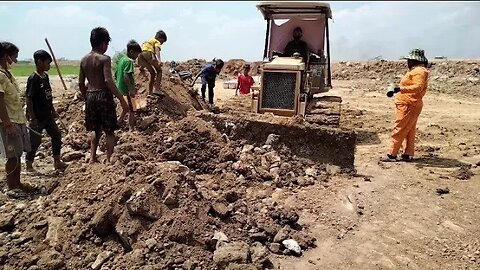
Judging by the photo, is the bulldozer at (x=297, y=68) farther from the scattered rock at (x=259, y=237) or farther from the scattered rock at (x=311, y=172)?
the scattered rock at (x=259, y=237)

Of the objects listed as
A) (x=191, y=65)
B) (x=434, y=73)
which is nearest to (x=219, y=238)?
(x=434, y=73)

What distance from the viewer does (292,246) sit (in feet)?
13.0

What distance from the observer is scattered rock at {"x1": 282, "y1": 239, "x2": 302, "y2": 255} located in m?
3.92

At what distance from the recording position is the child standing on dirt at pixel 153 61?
22.7ft

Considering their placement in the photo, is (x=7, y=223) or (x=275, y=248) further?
(x=7, y=223)

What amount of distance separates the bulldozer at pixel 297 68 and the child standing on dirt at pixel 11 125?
388 centimetres

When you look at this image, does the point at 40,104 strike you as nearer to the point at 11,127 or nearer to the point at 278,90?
the point at 11,127

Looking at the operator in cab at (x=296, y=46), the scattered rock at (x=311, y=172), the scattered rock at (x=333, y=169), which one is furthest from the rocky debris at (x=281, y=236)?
the operator in cab at (x=296, y=46)

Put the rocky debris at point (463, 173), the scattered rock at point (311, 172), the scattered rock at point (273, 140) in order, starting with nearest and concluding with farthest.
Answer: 1. the scattered rock at point (311, 172)
2. the rocky debris at point (463, 173)
3. the scattered rock at point (273, 140)

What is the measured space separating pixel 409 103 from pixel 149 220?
4503 millimetres

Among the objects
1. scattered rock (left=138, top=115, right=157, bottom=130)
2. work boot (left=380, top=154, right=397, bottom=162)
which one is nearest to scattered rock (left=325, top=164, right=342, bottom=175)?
work boot (left=380, top=154, right=397, bottom=162)

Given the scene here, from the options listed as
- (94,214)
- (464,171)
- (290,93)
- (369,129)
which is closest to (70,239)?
(94,214)

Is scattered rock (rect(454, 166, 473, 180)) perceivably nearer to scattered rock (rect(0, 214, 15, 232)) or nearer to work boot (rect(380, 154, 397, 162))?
work boot (rect(380, 154, 397, 162))

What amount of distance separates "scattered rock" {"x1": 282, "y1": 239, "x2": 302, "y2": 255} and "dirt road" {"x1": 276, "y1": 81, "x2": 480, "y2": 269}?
82 mm
